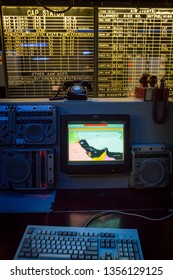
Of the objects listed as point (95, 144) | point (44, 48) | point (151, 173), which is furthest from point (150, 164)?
point (44, 48)

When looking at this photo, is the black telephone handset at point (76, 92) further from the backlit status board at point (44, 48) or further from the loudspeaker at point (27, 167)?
the backlit status board at point (44, 48)

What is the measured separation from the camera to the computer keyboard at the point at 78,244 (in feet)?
3.33

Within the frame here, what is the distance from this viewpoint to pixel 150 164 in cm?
153

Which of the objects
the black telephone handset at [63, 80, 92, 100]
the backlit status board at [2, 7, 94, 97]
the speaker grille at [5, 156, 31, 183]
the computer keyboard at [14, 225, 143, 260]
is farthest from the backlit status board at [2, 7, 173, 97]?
the computer keyboard at [14, 225, 143, 260]

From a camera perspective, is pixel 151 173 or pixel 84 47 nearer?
pixel 151 173

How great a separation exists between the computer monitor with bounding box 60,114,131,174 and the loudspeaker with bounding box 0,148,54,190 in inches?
3.2

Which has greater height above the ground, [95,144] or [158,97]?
[158,97]

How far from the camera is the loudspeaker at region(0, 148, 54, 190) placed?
1.50 m

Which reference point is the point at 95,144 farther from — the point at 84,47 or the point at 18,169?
the point at 84,47

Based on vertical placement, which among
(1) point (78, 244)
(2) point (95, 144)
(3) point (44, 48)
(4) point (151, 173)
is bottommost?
(1) point (78, 244)

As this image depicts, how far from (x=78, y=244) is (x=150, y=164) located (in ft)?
2.16

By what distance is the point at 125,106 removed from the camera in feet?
5.06

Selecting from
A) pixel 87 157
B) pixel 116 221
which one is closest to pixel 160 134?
pixel 87 157
